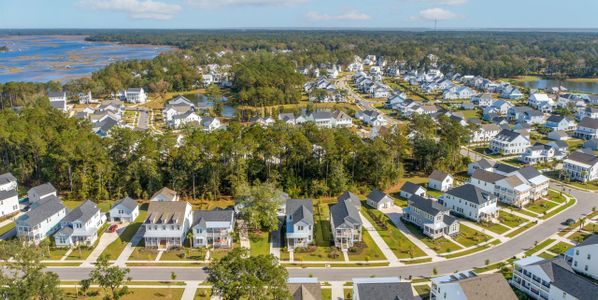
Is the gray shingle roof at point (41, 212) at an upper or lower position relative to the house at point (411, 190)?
upper

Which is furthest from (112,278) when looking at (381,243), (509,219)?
(509,219)

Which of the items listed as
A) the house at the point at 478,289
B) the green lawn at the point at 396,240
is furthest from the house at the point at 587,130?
the house at the point at 478,289

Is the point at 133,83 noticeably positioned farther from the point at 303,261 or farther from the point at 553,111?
the point at 553,111

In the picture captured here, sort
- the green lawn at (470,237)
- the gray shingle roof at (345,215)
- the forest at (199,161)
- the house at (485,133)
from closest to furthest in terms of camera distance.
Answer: the gray shingle roof at (345,215), the green lawn at (470,237), the forest at (199,161), the house at (485,133)

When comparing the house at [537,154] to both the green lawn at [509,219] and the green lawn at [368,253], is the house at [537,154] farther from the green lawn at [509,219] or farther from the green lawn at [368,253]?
the green lawn at [368,253]

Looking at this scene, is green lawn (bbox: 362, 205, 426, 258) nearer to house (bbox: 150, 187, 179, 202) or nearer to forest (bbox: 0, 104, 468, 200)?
forest (bbox: 0, 104, 468, 200)

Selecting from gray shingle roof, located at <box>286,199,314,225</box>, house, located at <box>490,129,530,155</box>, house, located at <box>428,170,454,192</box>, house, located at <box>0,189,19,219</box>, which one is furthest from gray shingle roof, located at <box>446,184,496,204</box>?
house, located at <box>0,189,19,219</box>
